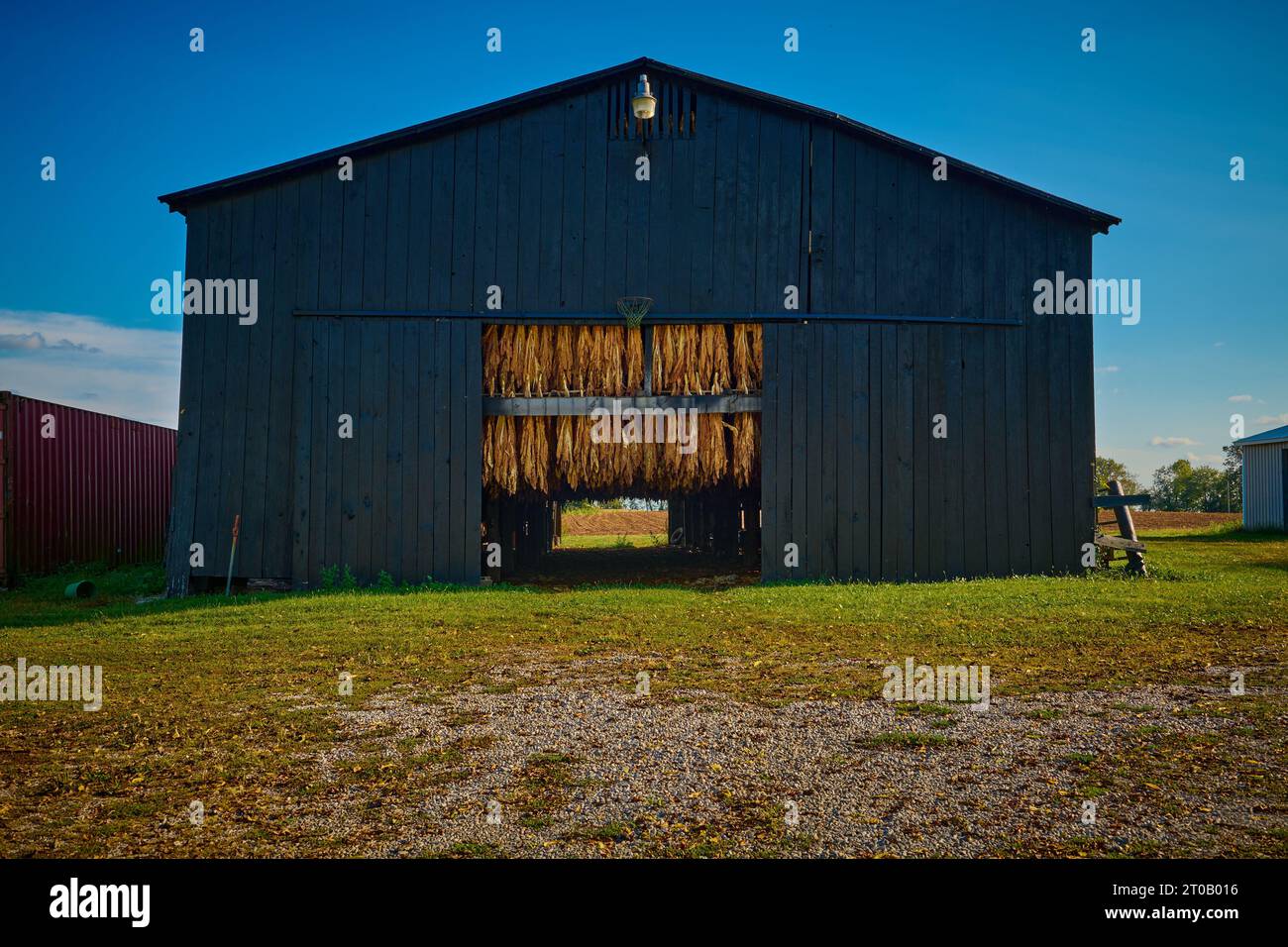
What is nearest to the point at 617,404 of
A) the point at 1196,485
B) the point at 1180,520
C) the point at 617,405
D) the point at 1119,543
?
the point at 617,405

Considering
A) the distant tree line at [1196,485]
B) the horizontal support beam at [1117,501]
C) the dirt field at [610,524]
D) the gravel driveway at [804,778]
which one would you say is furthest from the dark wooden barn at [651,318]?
the distant tree line at [1196,485]

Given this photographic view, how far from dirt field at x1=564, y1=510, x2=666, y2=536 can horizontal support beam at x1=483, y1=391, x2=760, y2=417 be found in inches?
1025

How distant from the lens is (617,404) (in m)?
15.2

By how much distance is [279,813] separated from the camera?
4.64m

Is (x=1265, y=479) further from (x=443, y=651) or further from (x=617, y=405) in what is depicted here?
(x=443, y=651)

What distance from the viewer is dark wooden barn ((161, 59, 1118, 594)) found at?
14.9 meters

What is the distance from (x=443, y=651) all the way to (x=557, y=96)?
1014 centimetres

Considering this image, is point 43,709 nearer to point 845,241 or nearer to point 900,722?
point 900,722

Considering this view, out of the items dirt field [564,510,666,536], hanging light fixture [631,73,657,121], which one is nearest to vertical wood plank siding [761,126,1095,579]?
hanging light fixture [631,73,657,121]

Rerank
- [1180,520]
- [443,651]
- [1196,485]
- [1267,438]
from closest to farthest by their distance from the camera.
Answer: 1. [443,651]
2. [1267,438]
3. [1180,520]
4. [1196,485]

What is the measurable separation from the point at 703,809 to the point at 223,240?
14.0m

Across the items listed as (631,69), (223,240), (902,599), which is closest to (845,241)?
(631,69)

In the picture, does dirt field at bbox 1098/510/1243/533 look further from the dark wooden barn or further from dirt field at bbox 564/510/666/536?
the dark wooden barn

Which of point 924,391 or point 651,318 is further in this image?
point 924,391
